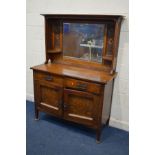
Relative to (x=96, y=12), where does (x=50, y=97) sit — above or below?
below

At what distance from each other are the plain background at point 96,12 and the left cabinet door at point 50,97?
626 millimetres

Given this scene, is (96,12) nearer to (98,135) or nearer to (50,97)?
(50,97)

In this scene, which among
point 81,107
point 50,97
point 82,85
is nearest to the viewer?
point 82,85

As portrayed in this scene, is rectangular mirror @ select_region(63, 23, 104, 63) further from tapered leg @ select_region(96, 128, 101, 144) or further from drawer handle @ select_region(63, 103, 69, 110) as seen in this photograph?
tapered leg @ select_region(96, 128, 101, 144)

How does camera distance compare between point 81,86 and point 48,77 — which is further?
point 48,77

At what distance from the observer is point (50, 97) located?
2361 mm

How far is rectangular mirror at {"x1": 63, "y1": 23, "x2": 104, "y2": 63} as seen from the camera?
7.48 ft

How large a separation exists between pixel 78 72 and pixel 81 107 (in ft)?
1.44

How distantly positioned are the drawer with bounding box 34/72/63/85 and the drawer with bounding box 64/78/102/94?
9 cm
